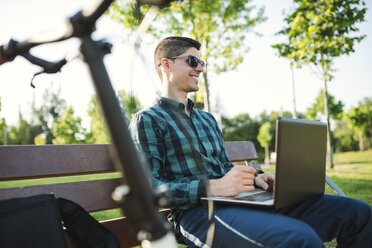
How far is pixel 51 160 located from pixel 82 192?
0.28 metres

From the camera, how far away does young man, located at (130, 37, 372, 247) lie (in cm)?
143

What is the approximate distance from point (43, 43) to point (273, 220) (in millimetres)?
1262

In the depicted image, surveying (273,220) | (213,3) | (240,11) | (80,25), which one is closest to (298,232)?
(273,220)

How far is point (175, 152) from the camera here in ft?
6.60

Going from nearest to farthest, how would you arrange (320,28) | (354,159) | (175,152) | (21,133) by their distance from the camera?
1. (175,152)
2. (320,28)
3. (354,159)
4. (21,133)

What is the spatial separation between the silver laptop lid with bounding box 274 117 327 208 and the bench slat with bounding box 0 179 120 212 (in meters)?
1.00

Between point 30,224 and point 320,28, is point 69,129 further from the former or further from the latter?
point 30,224

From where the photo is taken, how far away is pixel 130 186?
2.05 ft

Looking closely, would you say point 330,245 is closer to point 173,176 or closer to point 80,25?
point 173,176

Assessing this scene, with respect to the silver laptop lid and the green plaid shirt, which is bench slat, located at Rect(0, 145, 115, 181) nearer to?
the green plaid shirt

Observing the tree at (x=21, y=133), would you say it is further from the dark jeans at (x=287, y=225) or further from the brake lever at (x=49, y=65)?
the brake lever at (x=49, y=65)

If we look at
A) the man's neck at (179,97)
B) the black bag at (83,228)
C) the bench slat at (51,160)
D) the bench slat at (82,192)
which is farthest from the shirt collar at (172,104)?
the black bag at (83,228)

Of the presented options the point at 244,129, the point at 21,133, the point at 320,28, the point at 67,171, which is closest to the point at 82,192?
the point at 67,171

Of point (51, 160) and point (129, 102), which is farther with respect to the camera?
point (51, 160)
